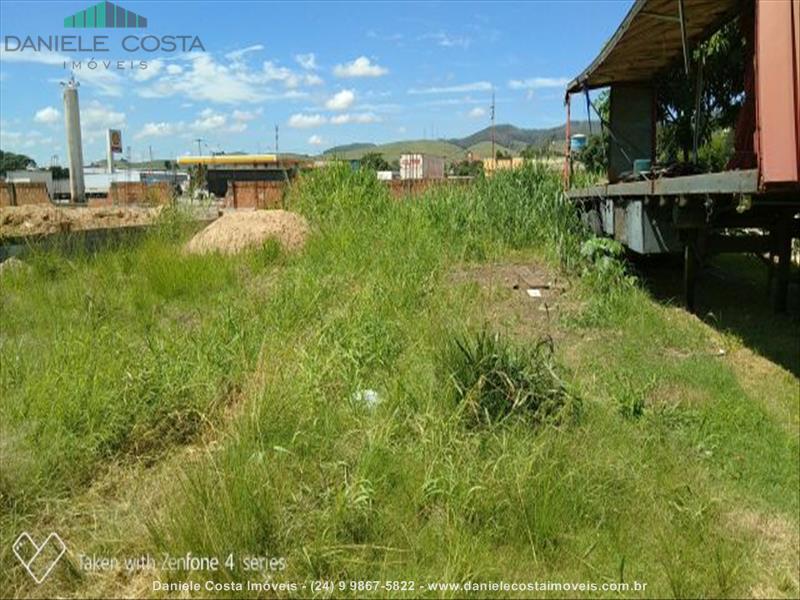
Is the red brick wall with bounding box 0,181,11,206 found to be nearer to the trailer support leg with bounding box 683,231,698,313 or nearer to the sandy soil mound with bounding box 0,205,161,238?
the sandy soil mound with bounding box 0,205,161,238

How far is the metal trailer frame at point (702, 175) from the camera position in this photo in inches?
160

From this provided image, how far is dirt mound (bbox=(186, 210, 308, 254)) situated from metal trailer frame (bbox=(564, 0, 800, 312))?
4466mm

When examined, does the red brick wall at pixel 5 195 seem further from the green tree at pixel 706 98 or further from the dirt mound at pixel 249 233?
the green tree at pixel 706 98

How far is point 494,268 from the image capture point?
8.55 m

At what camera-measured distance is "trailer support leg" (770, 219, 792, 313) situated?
6160mm

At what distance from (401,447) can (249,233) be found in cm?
743

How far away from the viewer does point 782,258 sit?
621cm

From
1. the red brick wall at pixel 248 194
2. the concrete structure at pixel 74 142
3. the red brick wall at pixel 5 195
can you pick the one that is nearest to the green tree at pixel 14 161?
the concrete structure at pixel 74 142

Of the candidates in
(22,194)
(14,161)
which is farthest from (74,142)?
(14,161)

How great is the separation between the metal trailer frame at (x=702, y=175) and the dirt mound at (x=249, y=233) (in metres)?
4.47

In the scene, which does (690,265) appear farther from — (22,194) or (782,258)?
(22,194)

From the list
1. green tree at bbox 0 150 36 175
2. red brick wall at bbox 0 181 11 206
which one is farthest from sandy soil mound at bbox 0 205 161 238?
green tree at bbox 0 150 36 175

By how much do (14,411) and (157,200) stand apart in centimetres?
950

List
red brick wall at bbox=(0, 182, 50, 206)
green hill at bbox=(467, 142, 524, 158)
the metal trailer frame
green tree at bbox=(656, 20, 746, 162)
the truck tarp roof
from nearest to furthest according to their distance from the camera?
the metal trailer frame → the truck tarp roof → green tree at bbox=(656, 20, 746, 162) → green hill at bbox=(467, 142, 524, 158) → red brick wall at bbox=(0, 182, 50, 206)
